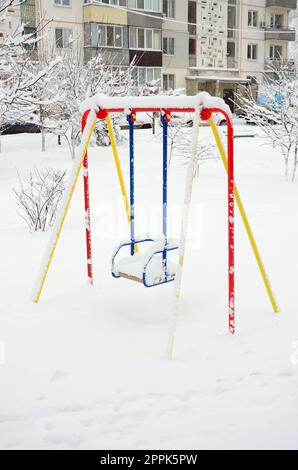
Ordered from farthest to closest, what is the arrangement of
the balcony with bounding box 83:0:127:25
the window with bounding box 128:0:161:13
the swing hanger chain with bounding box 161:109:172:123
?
1. the window with bounding box 128:0:161:13
2. the balcony with bounding box 83:0:127:25
3. the swing hanger chain with bounding box 161:109:172:123

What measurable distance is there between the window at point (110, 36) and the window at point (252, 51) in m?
12.3

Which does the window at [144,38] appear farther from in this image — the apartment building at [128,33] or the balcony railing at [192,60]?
the balcony railing at [192,60]

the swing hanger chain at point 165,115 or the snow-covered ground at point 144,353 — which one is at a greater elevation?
the swing hanger chain at point 165,115

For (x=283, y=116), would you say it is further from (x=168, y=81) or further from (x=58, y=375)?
(x=168, y=81)

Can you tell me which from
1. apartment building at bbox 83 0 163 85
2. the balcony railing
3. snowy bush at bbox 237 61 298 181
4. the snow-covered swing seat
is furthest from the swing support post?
the balcony railing

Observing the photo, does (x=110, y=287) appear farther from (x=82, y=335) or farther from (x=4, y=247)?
(x=4, y=247)

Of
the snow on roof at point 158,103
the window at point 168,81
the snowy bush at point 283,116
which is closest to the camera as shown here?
the snow on roof at point 158,103

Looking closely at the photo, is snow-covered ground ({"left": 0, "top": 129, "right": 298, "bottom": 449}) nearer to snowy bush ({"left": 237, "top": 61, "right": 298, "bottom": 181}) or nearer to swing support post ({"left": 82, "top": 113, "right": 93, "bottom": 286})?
swing support post ({"left": 82, "top": 113, "right": 93, "bottom": 286})

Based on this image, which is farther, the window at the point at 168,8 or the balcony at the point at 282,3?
the balcony at the point at 282,3

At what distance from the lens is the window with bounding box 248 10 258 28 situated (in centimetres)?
3706

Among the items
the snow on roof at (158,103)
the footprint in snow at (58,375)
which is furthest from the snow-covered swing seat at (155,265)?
the footprint in snow at (58,375)

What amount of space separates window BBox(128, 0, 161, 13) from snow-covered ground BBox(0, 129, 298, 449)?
26446 millimetres

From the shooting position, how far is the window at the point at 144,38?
30.0 m

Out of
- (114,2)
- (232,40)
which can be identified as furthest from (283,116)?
(232,40)
